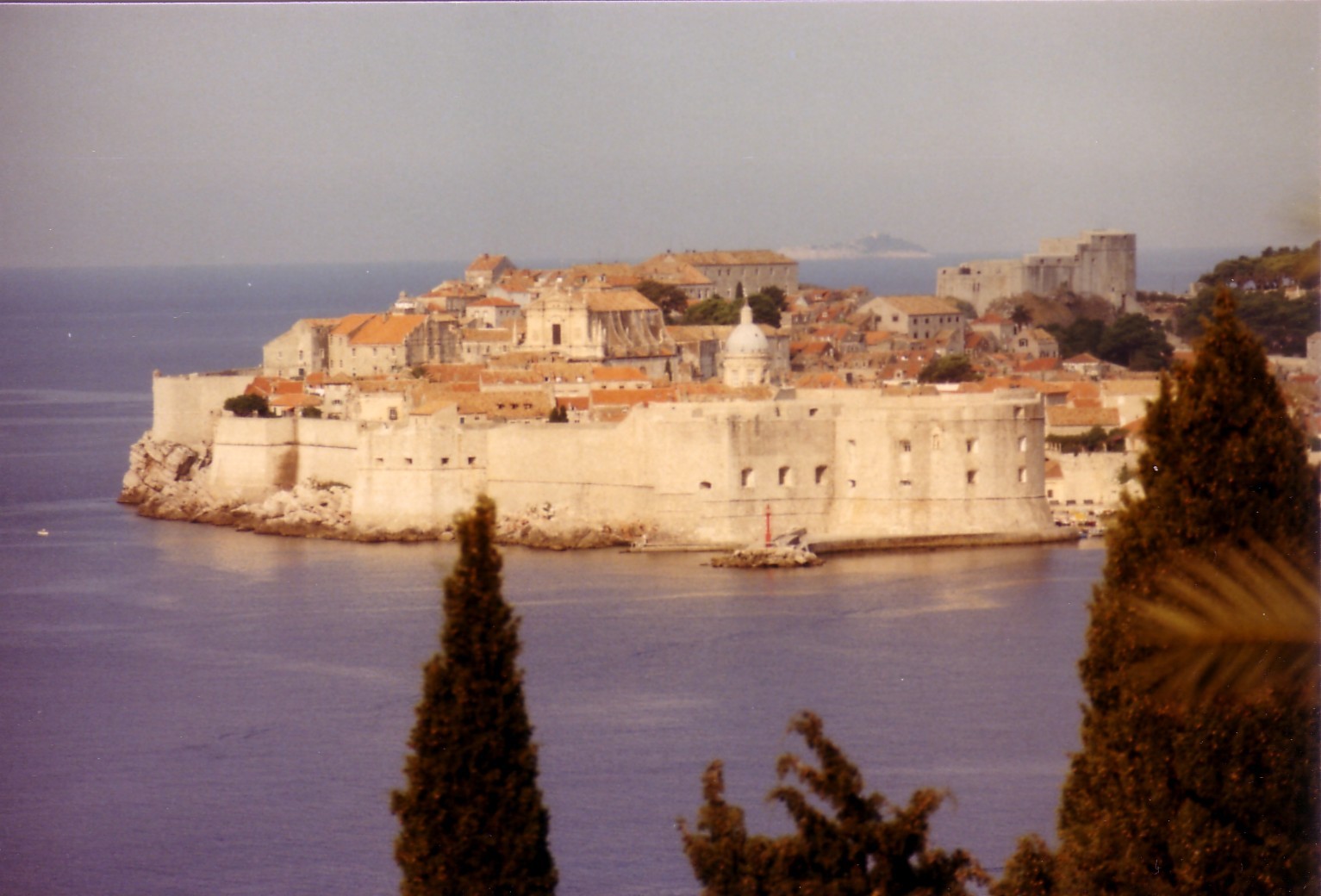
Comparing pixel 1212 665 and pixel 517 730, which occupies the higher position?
pixel 1212 665

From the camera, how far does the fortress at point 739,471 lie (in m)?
21.3

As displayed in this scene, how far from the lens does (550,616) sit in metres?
18.2

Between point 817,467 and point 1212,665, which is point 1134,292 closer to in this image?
point 817,467

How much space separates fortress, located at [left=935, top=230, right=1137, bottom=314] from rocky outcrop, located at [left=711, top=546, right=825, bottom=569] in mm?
20933

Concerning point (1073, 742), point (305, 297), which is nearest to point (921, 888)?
point (1073, 742)

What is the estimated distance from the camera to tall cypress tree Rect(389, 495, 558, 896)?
6043 millimetres

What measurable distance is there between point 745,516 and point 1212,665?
59.6 ft

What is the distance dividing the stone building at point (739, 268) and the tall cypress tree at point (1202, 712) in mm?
31789

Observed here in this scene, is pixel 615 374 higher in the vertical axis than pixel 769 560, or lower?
higher

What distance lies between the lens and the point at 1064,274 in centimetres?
4181

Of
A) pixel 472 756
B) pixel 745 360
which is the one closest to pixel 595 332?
pixel 745 360

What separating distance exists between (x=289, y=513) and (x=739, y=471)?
Result: 4936 millimetres

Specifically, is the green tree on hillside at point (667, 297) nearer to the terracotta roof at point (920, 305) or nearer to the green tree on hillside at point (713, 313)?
the green tree on hillside at point (713, 313)

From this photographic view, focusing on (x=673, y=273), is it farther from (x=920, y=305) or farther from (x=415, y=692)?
(x=415, y=692)
